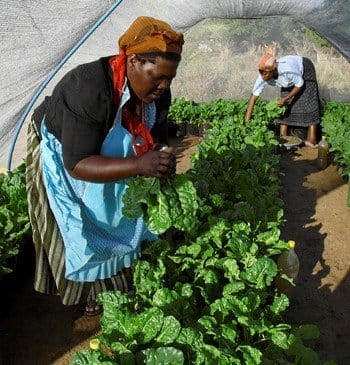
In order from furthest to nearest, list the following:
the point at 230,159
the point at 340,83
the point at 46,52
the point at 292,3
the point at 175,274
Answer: the point at 340,83
the point at 292,3
the point at 230,159
the point at 46,52
the point at 175,274

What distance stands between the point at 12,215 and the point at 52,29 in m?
1.48

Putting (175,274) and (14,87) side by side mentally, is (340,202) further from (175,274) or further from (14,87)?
(14,87)

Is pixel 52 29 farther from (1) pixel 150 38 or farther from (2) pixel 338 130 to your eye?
(2) pixel 338 130

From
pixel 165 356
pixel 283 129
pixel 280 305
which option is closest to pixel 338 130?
pixel 283 129

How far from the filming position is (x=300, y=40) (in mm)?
9578

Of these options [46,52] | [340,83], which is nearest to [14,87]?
[46,52]

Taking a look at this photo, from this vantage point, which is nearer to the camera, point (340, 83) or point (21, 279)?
point (21, 279)

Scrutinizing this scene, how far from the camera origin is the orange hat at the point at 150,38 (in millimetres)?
1797

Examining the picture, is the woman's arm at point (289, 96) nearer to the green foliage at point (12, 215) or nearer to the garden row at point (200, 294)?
the garden row at point (200, 294)

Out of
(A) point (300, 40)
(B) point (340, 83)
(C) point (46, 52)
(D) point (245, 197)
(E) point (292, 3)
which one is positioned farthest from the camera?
(A) point (300, 40)

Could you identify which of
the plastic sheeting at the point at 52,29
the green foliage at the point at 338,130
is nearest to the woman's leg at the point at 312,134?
the green foliage at the point at 338,130

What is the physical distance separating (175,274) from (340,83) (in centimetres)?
646

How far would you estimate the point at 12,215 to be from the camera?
11.4 ft

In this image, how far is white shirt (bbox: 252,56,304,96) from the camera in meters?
6.33
